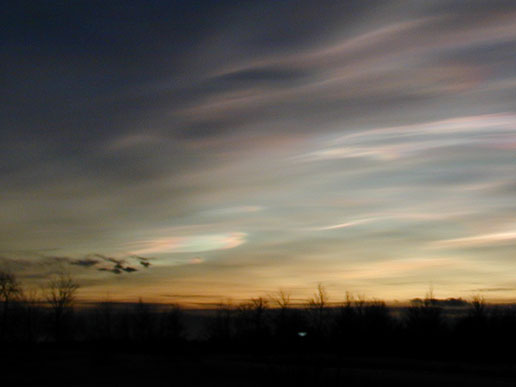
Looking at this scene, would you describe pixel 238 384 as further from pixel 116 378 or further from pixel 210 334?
pixel 210 334

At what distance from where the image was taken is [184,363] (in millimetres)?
39375

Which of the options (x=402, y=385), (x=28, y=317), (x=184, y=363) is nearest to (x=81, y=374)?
(x=184, y=363)

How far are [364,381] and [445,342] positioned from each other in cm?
4871

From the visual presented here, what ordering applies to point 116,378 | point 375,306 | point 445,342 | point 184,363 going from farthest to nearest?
point 375,306 < point 445,342 < point 184,363 < point 116,378

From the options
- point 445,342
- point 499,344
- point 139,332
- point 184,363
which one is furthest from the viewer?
point 139,332

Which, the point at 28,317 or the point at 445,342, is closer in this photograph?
the point at 445,342

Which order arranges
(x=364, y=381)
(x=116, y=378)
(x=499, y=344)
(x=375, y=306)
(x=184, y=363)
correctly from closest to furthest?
(x=364, y=381)
(x=116, y=378)
(x=184, y=363)
(x=499, y=344)
(x=375, y=306)

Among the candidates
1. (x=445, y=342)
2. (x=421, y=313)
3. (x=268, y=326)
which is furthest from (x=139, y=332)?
(x=445, y=342)

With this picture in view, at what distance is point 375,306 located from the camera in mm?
100250

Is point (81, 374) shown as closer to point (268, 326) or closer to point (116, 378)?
point (116, 378)

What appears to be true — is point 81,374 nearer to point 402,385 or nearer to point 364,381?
point 364,381

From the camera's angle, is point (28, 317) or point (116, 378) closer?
point (116, 378)

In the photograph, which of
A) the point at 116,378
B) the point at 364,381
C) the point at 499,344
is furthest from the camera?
the point at 499,344

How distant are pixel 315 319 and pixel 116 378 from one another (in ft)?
216
